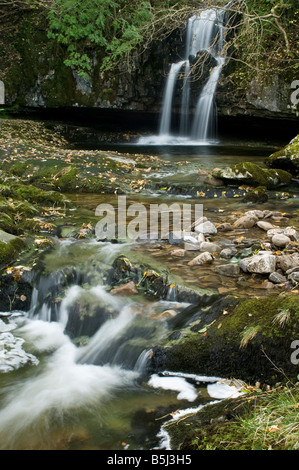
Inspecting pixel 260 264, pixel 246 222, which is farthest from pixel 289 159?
pixel 260 264

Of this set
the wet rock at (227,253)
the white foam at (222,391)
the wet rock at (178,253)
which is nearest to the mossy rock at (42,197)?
the wet rock at (178,253)

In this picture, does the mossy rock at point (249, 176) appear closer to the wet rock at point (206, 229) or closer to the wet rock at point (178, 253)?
the wet rock at point (206, 229)

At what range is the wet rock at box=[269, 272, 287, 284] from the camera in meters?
4.63

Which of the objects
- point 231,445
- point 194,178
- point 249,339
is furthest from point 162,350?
point 194,178

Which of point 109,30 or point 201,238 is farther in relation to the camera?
point 109,30

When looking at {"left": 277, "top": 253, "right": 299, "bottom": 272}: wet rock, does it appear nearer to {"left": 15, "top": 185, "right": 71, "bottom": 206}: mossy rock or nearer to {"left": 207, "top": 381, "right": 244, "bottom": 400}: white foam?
{"left": 207, "top": 381, "right": 244, "bottom": 400}: white foam

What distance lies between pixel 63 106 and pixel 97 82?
1.67 metres

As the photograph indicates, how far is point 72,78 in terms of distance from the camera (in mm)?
16016

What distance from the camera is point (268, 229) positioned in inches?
259

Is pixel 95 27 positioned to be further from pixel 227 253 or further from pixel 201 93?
pixel 227 253

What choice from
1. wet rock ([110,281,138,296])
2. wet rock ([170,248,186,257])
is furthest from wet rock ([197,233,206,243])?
wet rock ([110,281,138,296])

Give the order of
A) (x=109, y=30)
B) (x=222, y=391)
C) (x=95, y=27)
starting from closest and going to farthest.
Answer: (x=222, y=391) < (x=95, y=27) < (x=109, y=30)

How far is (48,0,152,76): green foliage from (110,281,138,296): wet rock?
39.8 feet

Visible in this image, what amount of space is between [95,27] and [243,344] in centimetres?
1517
